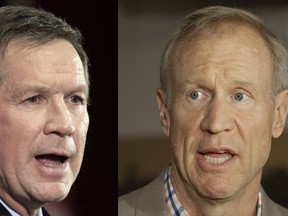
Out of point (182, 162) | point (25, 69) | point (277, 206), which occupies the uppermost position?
point (25, 69)

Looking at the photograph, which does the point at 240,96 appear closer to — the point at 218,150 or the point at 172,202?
the point at 218,150

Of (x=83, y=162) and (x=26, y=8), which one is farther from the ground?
(x=26, y=8)

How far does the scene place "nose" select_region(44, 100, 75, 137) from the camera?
140 cm

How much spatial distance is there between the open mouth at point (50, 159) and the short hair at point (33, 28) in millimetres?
214

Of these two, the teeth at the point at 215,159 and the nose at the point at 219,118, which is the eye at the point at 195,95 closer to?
the nose at the point at 219,118

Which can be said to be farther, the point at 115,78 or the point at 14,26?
the point at 115,78

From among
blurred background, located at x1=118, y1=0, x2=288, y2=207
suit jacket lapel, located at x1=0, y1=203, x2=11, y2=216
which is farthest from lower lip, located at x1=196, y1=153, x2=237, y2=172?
suit jacket lapel, located at x1=0, y1=203, x2=11, y2=216

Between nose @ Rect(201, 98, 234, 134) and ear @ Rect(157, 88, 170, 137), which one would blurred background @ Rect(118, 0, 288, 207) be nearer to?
ear @ Rect(157, 88, 170, 137)

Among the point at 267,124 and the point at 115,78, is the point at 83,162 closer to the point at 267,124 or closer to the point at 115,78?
the point at 115,78

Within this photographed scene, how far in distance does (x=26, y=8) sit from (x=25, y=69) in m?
0.17

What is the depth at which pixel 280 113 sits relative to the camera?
141 centimetres

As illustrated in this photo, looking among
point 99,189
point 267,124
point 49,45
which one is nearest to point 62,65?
point 49,45

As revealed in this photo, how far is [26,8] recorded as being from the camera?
4.73 feet

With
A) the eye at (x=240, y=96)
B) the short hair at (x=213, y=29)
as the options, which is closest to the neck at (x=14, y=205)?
the short hair at (x=213, y=29)
